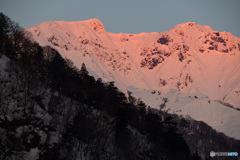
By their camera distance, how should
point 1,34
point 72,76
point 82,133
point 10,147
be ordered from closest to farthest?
1. point 10,147
2. point 82,133
3. point 1,34
4. point 72,76

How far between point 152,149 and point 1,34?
106ft

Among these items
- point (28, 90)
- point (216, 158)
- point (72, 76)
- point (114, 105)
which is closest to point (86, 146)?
point (28, 90)

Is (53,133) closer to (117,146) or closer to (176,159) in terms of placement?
(117,146)

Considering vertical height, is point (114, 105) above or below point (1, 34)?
below

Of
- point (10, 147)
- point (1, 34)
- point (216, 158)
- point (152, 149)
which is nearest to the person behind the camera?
point (10, 147)

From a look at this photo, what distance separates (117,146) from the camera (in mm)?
60281

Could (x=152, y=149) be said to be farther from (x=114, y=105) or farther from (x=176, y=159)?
(x=114, y=105)

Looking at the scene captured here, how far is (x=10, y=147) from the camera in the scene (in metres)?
41.8

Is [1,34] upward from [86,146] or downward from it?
upward

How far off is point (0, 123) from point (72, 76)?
114 feet

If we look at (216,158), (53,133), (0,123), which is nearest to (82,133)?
(53,133)

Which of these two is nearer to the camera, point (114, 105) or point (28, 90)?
point (28, 90)

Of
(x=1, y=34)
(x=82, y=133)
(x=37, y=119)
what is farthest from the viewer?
(x=1, y=34)

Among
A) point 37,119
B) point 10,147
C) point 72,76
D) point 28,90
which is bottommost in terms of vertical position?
point 10,147
